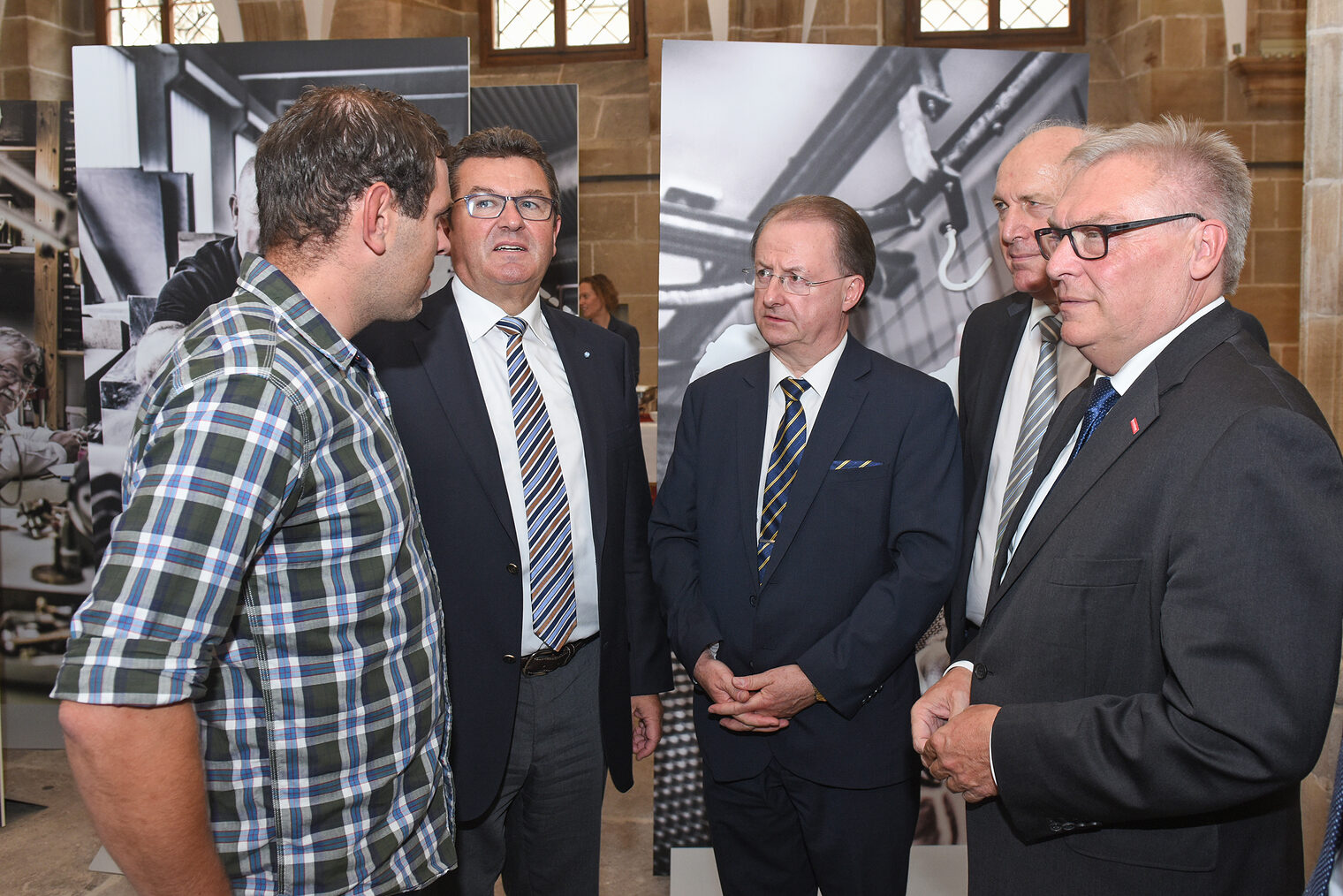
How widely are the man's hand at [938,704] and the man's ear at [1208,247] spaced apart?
2.57 feet

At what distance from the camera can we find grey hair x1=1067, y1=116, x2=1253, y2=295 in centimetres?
153

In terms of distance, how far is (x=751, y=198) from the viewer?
3059 millimetres

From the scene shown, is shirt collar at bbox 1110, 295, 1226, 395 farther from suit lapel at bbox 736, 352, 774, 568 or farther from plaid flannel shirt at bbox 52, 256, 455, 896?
plaid flannel shirt at bbox 52, 256, 455, 896

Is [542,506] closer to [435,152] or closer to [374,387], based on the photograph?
[374,387]

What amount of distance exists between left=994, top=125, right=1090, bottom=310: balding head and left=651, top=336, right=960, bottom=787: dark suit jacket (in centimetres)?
35

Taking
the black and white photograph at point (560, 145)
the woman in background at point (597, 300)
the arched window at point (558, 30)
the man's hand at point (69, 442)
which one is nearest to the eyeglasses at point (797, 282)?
the black and white photograph at point (560, 145)

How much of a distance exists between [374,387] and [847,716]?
4.10 ft

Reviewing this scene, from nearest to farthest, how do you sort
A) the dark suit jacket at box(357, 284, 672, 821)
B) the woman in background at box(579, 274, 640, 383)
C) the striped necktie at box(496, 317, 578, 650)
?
the dark suit jacket at box(357, 284, 672, 821) → the striped necktie at box(496, 317, 578, 650) → the woman in background at box(579, 274, 640, 383)

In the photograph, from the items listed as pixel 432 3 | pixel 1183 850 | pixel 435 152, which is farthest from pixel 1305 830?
pixel 432 3

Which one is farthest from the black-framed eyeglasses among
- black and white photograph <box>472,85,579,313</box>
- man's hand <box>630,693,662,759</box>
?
black and white photograph <box>472,85,579,313</box>

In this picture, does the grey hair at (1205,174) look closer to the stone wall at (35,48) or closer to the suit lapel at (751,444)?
the suit lapel at (751,444)

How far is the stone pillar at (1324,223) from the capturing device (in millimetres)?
2500

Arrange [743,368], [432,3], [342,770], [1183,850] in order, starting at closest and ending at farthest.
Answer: [342,770] < [1183,850] < [743,368] < [432,3]

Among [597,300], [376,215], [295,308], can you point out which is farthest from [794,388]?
[597,300]
